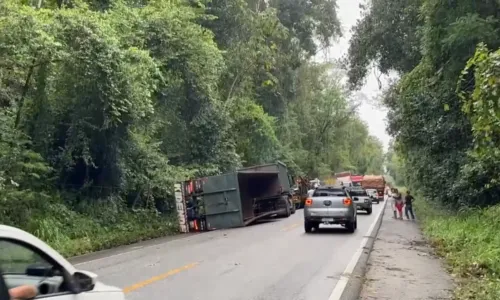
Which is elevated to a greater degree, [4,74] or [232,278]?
[4,74]

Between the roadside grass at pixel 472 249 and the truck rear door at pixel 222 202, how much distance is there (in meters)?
7.79

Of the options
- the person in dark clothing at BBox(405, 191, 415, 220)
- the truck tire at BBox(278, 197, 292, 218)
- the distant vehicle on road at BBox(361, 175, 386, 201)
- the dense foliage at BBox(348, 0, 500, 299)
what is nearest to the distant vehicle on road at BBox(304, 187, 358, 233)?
the dense foliage at BBox(348, 0, 500, 299)

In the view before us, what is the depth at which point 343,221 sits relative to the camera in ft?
74.8

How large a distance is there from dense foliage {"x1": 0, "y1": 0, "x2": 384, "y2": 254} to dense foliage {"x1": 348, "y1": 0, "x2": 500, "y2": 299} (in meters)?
8.42

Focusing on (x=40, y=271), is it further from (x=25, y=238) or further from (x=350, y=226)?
(x=350, y=226)

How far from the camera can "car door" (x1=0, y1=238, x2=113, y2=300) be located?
4.12 meters

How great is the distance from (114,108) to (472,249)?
39.0 ft

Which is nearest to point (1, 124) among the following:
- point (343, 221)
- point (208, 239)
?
point (208, 239)

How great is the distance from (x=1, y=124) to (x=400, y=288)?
1261cm

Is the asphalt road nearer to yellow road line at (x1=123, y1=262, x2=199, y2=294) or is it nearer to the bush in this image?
yellow road line at (x1=123, y1=262, x2=199, y2=294)

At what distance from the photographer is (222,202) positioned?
26.1 metres

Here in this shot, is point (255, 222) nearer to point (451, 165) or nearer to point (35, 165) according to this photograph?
point (451, 165)

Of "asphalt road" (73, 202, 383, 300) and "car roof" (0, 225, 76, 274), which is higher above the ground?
"car roof" (0, 225, 76, 274)

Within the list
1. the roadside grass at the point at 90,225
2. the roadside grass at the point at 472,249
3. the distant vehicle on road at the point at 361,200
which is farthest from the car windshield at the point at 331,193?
the distant vehicle on road at the point at 361,200
